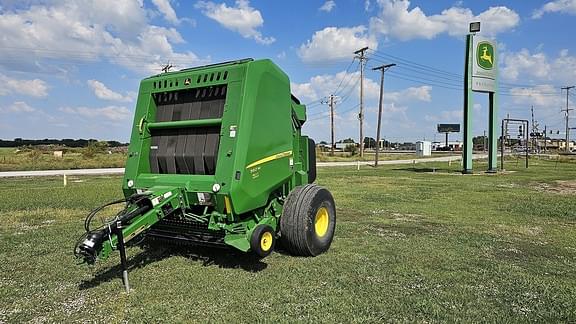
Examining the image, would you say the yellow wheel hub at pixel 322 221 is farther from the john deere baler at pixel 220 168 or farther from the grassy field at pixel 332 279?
the grassy field at pixel 332 279

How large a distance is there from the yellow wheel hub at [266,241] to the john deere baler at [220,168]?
0.5 inches

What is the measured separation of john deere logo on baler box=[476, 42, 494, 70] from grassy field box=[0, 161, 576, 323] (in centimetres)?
2017

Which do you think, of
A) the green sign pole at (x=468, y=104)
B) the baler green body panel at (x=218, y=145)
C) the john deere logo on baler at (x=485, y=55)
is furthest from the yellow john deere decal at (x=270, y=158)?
the john deere logo on baler at (x=485, y=55)

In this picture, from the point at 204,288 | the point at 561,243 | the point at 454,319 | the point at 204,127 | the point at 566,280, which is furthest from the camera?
the point at 561,243

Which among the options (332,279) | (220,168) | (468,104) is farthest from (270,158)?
(468,104)

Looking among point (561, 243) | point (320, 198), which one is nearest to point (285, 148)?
point (320, 198)

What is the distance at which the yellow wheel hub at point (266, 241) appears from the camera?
553cm

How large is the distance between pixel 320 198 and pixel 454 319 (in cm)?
286

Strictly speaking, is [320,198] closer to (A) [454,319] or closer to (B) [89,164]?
(A) [454,319]

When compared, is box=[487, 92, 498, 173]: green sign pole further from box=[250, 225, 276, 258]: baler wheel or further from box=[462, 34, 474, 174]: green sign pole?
box=[250, 225, 276, 258]: baler wheel

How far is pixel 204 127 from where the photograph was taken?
238 inches

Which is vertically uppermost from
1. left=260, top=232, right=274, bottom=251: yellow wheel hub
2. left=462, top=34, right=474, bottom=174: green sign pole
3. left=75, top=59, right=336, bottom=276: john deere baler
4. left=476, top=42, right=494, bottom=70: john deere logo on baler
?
left=476, top=42, right=494, bottom=70: john deere logo on baler

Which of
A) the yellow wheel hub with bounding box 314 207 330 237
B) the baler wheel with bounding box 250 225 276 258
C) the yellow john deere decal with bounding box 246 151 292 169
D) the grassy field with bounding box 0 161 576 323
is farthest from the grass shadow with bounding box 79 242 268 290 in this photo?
the yellow john deere decal with bounding box 246 151 292 169

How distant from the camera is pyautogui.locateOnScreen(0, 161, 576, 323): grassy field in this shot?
4.37m
